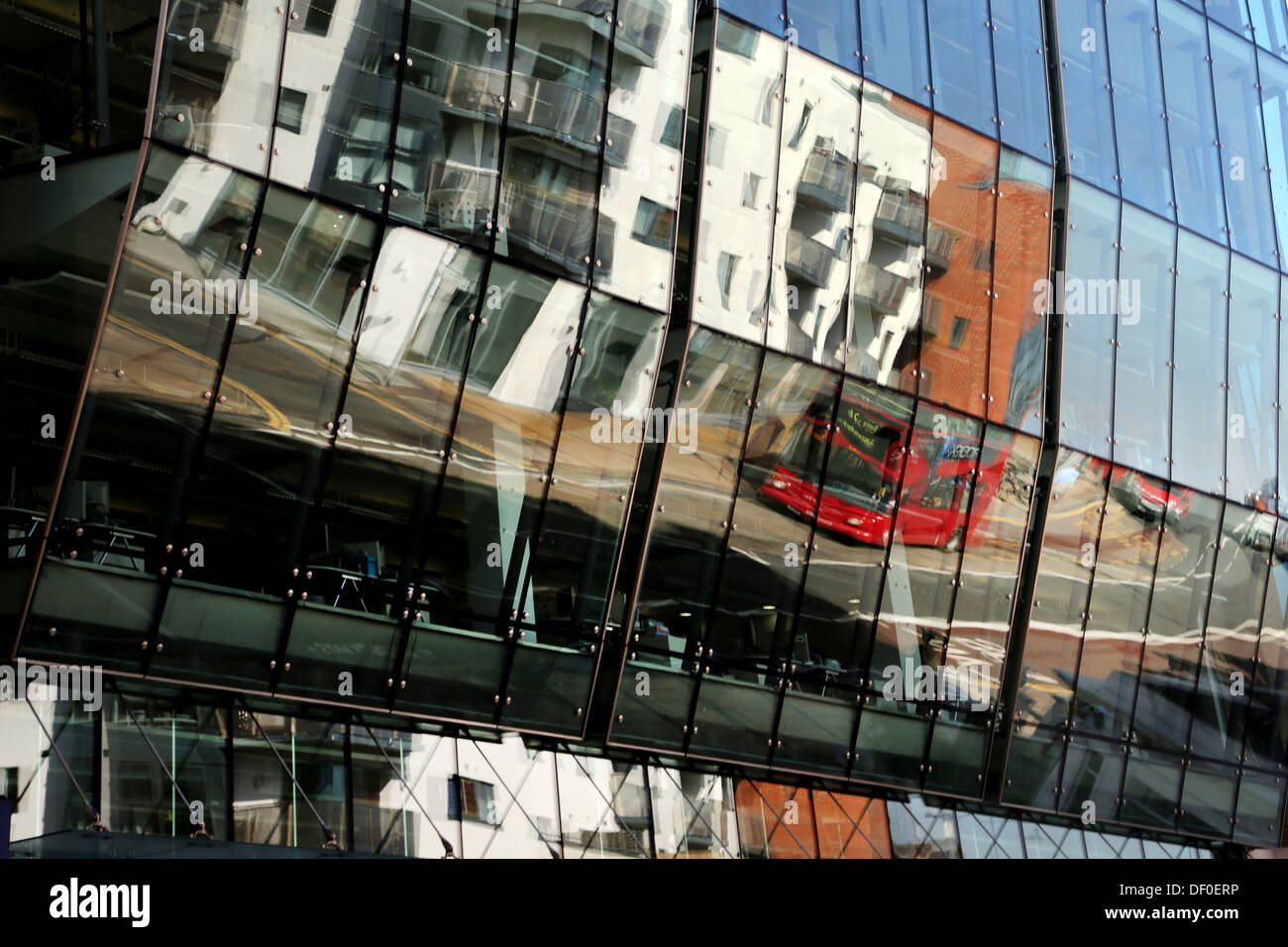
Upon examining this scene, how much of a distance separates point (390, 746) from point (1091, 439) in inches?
472

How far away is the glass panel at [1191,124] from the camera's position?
897 inches

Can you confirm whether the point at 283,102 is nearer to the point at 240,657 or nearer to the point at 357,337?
the point at 357,337

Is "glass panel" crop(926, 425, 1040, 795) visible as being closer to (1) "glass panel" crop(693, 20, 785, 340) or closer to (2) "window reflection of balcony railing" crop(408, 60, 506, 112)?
(1) "glass panel" crop(693, 20, 785, 340)

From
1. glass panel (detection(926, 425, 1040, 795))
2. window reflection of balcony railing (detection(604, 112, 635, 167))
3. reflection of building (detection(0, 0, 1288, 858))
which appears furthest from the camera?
glass panel (detection(926, 425, 1040, 795))

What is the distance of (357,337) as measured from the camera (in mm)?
13344

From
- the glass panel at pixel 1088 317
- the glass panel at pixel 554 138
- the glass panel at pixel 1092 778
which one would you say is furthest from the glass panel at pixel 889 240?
the glass panel at pixel 1092 778

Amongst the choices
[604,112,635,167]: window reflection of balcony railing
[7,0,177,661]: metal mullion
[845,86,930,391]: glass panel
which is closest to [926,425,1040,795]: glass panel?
[845,86,930,391]: glass panel

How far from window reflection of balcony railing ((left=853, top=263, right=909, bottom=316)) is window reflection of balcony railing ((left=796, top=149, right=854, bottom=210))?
0.87m

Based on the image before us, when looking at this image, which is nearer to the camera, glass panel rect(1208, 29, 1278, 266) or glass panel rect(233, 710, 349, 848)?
glass panel rect(233, 710, 349, 848)

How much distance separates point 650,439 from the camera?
16047 mm

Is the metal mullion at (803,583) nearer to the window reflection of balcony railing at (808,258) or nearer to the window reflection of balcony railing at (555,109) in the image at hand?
the window reflection of balcony railing at (808,258)

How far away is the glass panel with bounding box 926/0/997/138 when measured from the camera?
63.0 ft

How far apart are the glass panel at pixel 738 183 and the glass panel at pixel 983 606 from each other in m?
5.03

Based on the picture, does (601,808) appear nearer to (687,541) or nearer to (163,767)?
(687,541)
